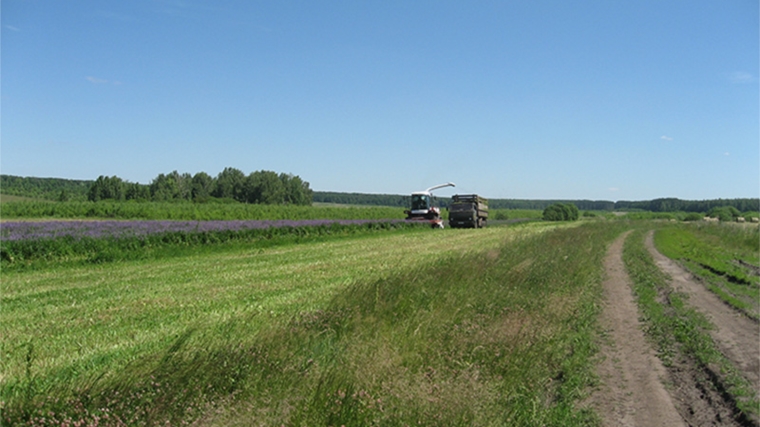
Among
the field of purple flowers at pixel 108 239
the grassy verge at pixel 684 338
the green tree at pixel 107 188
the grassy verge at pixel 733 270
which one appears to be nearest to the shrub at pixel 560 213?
the grassy verge at pixel 733 270

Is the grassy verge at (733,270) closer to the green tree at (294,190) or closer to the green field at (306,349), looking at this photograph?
the green field at (306,349)

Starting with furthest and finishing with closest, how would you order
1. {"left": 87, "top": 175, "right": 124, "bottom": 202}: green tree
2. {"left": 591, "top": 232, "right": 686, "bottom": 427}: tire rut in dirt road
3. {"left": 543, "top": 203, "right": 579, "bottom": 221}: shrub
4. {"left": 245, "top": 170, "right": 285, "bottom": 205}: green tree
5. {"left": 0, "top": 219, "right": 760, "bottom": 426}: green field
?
1. {"left": 245, "top": 170, "right": 285, "bottom": 205}: green tree
2. {"left": 543, "top": 203, "right": 579, "bottom": 221}: shrub
3. {"left": 87, "top": 175, "right": 124, "bottom": 202}: green tree
4. {"left": 591, "top": 232, "right": 686, "bottom": 427}: tire rut in dirt road
5. {"left": 0, "top": 219, "right": 760, "bottom": 426}: green field

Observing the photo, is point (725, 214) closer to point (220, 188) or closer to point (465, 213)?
point (465, 213)

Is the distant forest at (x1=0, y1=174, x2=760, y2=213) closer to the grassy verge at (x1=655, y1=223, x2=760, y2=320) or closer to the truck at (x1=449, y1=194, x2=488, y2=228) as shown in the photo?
the truck at (x1=449, y1=194, x2=488, y2=228)

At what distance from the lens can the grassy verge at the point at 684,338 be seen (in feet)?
24.3

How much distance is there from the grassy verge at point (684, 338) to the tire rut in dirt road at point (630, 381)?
0.28m

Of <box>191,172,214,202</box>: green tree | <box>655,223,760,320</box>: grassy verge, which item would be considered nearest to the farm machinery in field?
<box>655,223,760,320</box>: grassy verge

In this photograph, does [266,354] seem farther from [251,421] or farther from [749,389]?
[749,389]

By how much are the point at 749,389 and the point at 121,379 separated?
7.05 meters

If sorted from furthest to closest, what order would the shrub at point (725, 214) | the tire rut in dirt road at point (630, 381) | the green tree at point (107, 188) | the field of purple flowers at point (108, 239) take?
the green tree at point (107, 188) → the shrub at point (725, 214) → the field of purple flowers at point (108, 239) → the tire rut in dirt road at point (630, 381)

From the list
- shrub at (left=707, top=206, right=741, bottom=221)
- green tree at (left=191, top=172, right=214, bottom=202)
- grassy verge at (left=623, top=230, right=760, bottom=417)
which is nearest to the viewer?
grassy verge at (left=623, top=230, right=760, bottom=417)

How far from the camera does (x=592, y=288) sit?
14.3 meters

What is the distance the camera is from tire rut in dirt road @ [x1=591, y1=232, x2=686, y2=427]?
6.42 m

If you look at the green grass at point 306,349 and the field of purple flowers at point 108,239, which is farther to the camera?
the field of purple flowers at point 108,239
